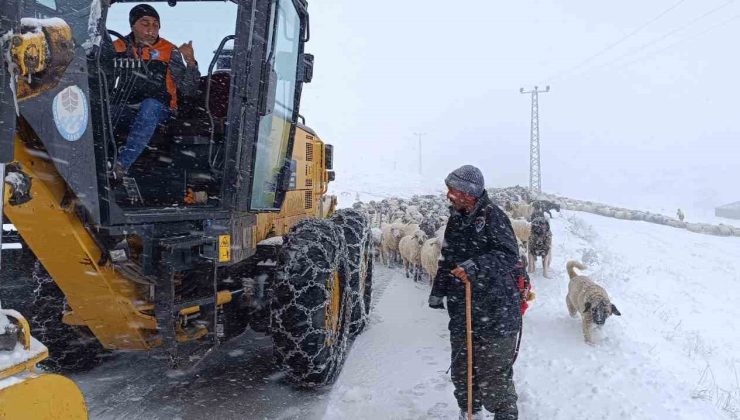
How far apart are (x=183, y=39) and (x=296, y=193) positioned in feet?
6.52

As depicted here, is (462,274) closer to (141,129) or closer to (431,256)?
(141,129)

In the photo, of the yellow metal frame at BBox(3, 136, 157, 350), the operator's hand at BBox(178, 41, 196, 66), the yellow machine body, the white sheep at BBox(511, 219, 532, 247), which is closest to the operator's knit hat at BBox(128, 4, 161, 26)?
the operator's hand at BBox(178, 41, 196, 66)

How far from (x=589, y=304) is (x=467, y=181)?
3.09 m

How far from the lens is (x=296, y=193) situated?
5961mm

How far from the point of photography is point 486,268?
11.5 ft

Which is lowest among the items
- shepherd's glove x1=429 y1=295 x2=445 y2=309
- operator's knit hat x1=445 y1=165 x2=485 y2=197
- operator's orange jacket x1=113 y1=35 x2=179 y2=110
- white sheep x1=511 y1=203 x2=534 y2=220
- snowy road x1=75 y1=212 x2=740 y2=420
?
snowy road x1=75 y1=212 x2=740 y2=420

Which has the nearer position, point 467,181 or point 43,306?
point 467,181

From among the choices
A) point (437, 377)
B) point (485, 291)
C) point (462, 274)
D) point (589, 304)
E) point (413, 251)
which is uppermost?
point (413, 251)

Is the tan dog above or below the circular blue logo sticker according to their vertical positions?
below

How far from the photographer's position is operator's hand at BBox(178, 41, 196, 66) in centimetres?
439

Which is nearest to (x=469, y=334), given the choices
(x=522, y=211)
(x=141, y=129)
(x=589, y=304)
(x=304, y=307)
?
(x=304, y=307)

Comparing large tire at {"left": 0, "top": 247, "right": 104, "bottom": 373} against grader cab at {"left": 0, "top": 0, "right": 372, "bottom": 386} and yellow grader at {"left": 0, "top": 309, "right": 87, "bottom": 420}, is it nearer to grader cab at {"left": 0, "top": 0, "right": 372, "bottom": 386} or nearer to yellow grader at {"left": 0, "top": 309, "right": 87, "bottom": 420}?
grader cab at {"left": 0, "top": 0, "right": 372, "bottom": 386}

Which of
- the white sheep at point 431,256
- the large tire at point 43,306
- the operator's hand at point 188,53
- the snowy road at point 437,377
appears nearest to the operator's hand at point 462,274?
the snowy road at point 437,377

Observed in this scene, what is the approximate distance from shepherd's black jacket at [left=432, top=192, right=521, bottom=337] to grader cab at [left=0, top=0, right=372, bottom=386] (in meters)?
1.01
